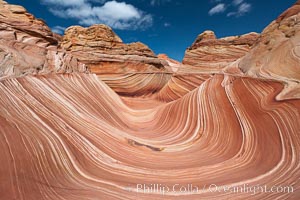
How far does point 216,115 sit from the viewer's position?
304 centimetres

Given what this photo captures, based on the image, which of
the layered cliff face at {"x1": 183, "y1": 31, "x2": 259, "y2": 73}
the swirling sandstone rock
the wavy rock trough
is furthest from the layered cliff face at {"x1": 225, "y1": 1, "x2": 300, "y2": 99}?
the swirling sandstone rock

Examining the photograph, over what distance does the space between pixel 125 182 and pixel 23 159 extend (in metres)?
0.89

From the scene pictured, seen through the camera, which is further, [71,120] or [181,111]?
[181,111]

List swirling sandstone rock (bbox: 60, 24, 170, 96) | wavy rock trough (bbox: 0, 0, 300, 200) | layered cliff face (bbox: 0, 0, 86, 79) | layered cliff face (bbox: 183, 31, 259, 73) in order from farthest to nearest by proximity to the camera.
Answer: layered cliff face (bbox: 183, 31, 259, 73), swirling sandstone rock (bbox: 60, 24, 170, 96), layered cliff face (bbox: 0, 0, 86, 79), wavy rock trough (bbox: 0, 0, 300, 200)

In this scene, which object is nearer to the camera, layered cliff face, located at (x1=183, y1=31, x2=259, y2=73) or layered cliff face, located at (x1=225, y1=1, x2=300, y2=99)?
layered cliff face, located at (x1=225, y1=1, x2=300, y2=99)

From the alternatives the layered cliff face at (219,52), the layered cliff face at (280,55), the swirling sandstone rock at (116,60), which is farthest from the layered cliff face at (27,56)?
the layered cliff face at (219,52)

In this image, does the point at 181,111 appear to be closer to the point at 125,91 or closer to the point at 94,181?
the point at 94,181

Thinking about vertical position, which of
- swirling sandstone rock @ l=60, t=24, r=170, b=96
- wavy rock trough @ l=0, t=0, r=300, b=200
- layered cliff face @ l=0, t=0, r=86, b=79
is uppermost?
swirling sandstone rock @ l=60, t=24, r=170, b=96

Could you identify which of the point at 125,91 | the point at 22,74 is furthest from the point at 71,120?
the point at 125,91

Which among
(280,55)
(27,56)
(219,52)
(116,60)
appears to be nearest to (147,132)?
(27,56)

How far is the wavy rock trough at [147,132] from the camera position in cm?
169

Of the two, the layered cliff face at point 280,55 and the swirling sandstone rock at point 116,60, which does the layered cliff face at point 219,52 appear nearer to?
the swirling sandstone rock at point 116,60

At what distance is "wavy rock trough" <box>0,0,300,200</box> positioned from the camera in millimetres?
1690

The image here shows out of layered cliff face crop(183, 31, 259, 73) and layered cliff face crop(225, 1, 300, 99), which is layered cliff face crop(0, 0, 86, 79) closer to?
layered cliff face crop(225, 1, 300, 99)
